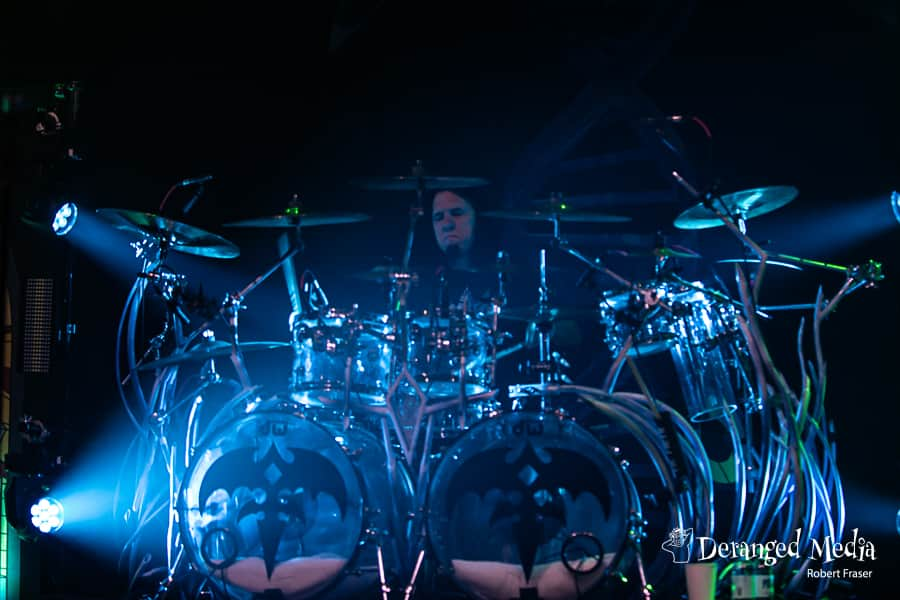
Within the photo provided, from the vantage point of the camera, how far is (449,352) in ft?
14.3

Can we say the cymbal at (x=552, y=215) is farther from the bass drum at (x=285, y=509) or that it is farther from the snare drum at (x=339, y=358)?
the bass drum at (x=285, y=509)

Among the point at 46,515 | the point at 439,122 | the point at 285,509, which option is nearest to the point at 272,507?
the point at 285,509

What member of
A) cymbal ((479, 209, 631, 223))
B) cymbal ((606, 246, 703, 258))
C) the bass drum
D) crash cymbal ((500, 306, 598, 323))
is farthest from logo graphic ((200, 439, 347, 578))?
cymbal ((606, 246, 703, 258))

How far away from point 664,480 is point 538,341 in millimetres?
1057

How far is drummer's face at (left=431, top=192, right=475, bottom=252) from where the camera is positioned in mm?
5574

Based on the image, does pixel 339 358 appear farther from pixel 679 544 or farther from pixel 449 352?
pixel 679 544

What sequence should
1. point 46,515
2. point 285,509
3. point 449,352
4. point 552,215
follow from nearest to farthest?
1. point 285,509
2. point 449,352
3. point 552,215
4. point 46,515

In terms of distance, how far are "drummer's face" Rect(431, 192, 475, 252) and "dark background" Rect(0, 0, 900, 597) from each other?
0.26 m

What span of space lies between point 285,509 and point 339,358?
0.82 m

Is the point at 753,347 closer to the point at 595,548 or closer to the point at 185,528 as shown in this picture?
the point at 595,548

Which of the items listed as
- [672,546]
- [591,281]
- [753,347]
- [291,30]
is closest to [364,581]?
[672,546]

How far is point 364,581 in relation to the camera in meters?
4.28

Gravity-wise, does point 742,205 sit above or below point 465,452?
above

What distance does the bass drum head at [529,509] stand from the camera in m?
4.00
